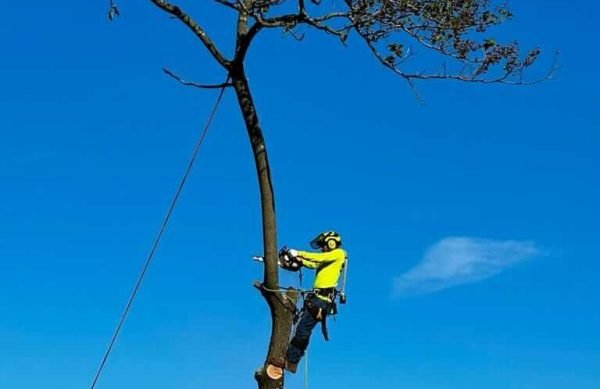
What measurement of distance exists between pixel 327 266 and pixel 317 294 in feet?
1.14

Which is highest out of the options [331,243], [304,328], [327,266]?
[331,243]

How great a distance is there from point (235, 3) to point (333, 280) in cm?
336

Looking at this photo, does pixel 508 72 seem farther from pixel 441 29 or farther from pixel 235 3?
pixel 235 3

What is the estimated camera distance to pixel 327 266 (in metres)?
11.6

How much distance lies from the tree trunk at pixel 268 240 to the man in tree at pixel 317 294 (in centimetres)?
25

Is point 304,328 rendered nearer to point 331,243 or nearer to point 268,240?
point 331,243

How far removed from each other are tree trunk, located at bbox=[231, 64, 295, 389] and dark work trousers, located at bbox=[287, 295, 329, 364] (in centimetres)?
23

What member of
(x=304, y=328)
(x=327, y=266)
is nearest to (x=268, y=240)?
(x=327, y=266)

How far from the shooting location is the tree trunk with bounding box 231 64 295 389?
11195mm

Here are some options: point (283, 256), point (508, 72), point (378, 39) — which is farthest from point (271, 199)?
point (508, 72)

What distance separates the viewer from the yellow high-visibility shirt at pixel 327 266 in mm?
11582

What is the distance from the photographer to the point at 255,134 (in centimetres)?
1151

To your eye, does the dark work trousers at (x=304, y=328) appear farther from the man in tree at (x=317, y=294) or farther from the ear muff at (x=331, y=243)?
the ear muff at (x=331, y=243)

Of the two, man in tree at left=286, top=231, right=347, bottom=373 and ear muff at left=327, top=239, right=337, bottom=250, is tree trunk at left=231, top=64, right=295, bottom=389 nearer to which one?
man in tree at left=286, top=231, right=347, bottom=373
